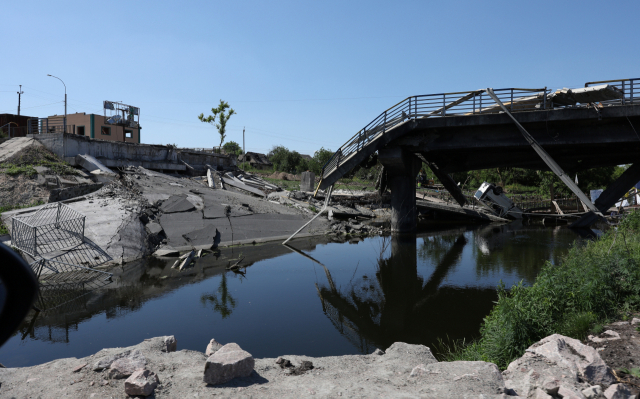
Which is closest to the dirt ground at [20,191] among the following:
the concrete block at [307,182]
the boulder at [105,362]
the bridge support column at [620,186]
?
the boulder at [105,362]

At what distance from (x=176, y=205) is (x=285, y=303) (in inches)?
467

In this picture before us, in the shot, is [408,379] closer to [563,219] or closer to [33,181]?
[33,181]

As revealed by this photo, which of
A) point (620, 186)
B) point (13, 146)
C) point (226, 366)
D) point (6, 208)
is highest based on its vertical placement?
point (13, 146)

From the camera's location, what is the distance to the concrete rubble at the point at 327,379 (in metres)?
4.36

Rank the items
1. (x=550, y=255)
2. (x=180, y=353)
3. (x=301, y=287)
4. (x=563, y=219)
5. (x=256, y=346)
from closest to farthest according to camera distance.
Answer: (x=180, y=353) < (x=256, y=346) < (x=301, y=287) < (x=550, y=255) < (x=563, y=219)

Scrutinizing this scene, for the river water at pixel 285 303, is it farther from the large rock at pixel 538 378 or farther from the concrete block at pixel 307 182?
the concrete block at pixel 307 182

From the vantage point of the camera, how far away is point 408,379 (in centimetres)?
485

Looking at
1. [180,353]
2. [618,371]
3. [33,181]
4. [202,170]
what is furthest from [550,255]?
[202,170]

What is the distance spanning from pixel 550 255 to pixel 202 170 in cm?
2744

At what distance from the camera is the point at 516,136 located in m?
20.1

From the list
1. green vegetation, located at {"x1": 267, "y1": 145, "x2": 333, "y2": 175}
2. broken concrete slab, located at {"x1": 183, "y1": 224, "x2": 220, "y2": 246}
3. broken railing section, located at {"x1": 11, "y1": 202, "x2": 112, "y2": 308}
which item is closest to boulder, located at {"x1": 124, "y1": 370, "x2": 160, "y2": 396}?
broken railing section, located at {"x1": 11, "y1": 202, "x2": 112, "y2": 308}

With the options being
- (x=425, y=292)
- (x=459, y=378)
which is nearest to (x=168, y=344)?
(x=459, y=378)

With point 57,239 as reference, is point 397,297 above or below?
below

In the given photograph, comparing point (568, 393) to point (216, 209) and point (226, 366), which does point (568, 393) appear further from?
point (216, 209)
